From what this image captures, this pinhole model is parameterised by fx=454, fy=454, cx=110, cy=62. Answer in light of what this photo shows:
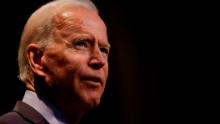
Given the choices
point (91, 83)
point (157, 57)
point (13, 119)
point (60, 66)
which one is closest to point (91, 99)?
point (91, 83)

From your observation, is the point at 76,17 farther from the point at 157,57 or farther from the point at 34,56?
the point at 157,57

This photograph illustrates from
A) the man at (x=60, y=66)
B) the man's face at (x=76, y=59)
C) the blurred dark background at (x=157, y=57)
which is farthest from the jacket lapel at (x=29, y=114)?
the blurred dark background at (x=157, y=57)

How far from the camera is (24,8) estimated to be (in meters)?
2.57

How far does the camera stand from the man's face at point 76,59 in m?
1.56

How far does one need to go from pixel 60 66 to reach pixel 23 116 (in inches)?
8.3

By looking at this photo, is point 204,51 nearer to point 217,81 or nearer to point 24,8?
point 217,81

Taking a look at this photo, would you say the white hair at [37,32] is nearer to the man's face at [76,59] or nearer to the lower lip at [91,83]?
the man's face at [76,59]

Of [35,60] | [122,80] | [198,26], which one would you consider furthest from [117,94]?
[35,60]

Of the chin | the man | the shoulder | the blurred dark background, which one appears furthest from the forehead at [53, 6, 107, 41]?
the blurred dark background

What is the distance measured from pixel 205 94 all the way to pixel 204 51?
0.28 metres

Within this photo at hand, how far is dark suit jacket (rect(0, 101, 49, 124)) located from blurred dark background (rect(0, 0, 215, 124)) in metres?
1.35

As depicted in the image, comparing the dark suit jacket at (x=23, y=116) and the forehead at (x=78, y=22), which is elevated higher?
the forehead at (x=78, y=22)

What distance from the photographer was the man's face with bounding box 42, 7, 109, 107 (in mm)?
1562

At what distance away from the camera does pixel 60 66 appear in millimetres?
1568
